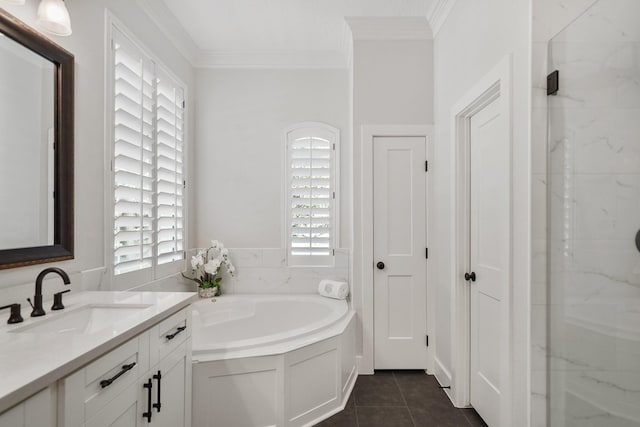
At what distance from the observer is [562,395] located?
1398mm

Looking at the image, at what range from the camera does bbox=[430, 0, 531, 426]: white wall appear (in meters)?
1.53

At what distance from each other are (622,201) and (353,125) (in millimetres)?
2013

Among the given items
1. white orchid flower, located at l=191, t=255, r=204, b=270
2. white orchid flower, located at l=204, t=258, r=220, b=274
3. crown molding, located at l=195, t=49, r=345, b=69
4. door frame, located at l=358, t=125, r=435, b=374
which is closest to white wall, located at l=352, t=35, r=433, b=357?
door frame, located at l=358, t=125, r=435, b=374

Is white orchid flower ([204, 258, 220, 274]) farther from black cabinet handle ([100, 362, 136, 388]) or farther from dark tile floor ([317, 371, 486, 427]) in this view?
black cabinet handle ([100, 362, 136, 388])

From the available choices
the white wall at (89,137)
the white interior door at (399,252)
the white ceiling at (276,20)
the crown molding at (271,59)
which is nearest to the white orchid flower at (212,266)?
the white wall at (89,137)

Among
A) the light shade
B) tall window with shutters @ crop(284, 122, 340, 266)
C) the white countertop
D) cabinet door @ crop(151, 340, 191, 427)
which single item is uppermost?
the light shade

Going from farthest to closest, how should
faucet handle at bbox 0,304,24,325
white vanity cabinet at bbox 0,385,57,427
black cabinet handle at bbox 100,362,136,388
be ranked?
faucet handle at bbox 0,304,24,325, black cabinet handle at bbox 100,362,136,388, white vanity cabinet at bbox 0,385,57,427

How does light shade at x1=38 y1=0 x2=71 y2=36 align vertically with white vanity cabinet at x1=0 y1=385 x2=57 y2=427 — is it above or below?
above

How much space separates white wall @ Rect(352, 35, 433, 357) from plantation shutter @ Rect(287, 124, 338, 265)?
0.48 metres

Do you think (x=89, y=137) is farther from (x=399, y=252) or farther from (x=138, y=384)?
(x=399, y=252)

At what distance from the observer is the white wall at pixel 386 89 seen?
2.91 m

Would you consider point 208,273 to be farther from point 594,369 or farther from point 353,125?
point 594,369

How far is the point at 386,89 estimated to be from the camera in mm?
2914

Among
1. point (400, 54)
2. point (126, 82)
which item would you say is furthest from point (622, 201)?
point (126, 82)
